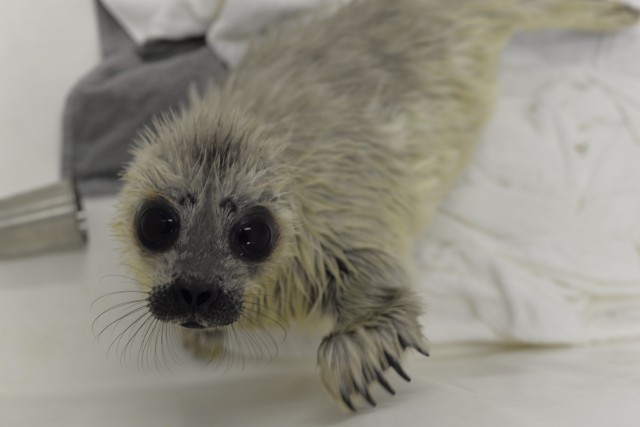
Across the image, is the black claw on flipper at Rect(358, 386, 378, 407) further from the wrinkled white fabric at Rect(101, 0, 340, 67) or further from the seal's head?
the wrinkled white fabric at Rect(101, 0, 340, 67)

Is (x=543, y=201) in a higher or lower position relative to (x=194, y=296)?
lower

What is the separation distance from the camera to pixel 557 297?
6.18 ft

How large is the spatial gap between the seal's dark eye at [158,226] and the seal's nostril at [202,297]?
0.12 m

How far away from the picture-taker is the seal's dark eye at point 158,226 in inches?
44.6

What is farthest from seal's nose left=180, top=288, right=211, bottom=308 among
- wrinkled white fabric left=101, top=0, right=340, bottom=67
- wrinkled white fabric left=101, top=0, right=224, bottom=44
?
wrinkled white fabric left=101, top=0, right=224, bottom=44

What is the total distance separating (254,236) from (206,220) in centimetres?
9

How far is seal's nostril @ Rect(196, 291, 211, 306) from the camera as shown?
1079 mm

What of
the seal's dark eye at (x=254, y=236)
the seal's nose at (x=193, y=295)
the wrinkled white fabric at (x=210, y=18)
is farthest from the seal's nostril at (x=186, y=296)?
the wrinkled white fabric at (x=210, y=18)

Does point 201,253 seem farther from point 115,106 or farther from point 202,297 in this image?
point 115,106

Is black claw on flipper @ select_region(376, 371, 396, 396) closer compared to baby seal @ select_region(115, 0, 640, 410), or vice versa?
baby seal @ select_region(115, 0, 640, 410)

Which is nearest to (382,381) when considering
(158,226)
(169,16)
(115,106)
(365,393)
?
(365,393)

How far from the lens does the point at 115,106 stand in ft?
6.61

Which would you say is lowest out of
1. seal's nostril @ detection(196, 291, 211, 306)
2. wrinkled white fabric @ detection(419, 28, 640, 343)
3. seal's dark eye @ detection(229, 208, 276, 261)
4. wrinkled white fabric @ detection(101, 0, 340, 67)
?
wrinkled white fabric @ detection(419, 28, 640, 343)

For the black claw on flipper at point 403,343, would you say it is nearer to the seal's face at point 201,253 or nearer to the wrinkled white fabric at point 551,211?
the seal's face at point 201,253
